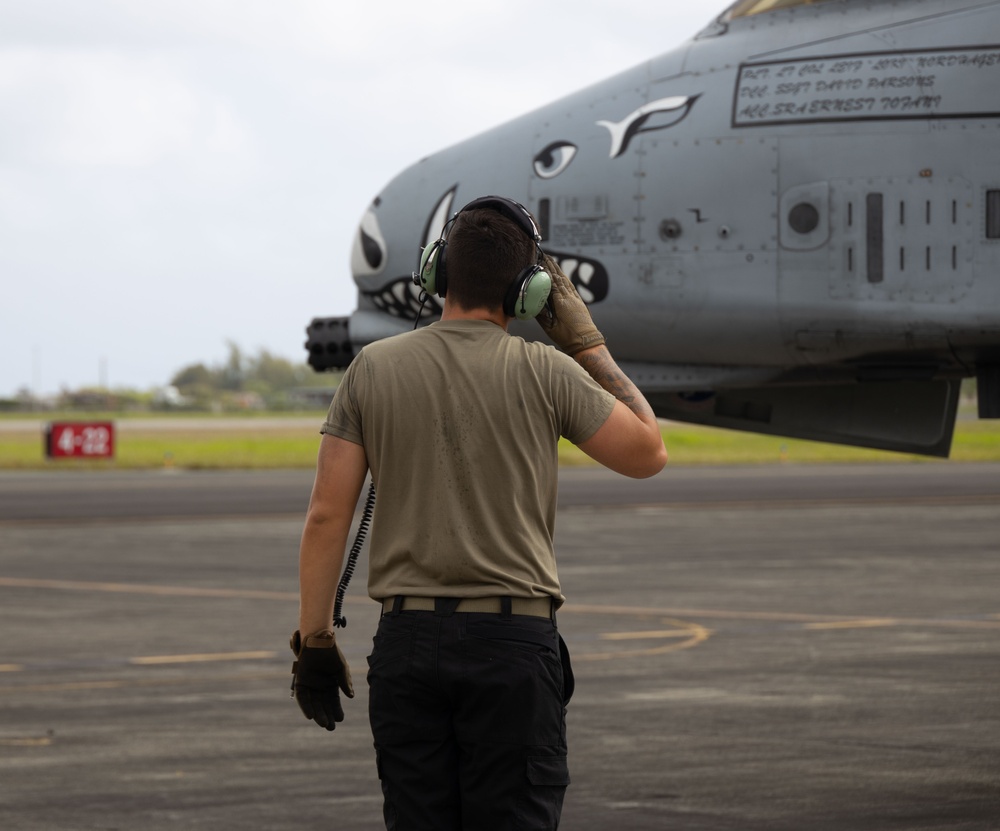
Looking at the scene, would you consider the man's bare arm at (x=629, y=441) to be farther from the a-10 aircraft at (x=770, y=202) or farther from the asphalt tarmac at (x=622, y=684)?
the asphalt tarmac at (x=622, y=684)

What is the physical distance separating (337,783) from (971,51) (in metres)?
4.42

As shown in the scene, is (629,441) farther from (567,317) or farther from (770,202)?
(770,202)

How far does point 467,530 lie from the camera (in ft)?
11.5

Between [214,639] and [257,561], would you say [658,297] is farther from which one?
[257,561]

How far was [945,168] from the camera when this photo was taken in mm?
5980

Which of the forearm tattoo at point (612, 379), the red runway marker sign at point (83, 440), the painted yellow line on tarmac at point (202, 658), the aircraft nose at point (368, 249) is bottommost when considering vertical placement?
the painted yellow line on tarmac at point (202, 658)

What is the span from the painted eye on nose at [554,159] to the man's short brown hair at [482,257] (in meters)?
2.91

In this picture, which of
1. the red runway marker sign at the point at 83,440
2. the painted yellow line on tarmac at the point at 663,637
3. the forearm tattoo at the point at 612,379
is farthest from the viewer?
the red runway marker sign at the point at 83,440

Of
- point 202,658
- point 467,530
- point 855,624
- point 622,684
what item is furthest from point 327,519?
point 855,624

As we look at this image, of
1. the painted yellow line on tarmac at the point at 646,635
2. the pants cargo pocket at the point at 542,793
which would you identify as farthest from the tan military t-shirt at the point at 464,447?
the painted yellow line on tarmac at the point at 646,635

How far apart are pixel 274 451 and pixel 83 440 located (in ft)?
29.3

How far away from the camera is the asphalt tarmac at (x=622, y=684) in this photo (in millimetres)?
6547

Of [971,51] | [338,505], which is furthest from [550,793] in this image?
[971,51]

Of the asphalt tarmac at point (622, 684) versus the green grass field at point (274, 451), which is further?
the green grass field at point (274, 451)
